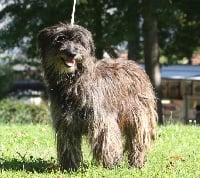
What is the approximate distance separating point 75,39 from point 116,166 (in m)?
1.57

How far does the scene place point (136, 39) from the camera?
66.3ft

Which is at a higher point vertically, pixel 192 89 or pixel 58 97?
pixel 58 97

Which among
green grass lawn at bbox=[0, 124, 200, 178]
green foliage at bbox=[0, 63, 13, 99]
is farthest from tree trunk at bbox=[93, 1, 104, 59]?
green grass lawn at bbox=[0, 124, 200, 178]

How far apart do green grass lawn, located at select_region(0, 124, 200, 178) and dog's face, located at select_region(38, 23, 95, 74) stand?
1205mm

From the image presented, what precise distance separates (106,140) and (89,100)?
0.49 metres

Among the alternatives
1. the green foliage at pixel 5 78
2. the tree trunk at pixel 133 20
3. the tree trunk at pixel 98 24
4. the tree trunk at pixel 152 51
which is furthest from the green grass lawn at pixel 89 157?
the green foliage at pixel 5 78

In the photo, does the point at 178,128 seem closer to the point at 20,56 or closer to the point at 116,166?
the point at 116,166

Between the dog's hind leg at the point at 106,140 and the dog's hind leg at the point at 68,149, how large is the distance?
0.68 feet

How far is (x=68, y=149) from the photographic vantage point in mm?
6637

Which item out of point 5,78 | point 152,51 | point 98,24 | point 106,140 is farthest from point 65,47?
point 5,78

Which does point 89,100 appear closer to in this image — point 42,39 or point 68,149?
point 68,149

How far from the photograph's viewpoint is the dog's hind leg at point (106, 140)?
21.2ft

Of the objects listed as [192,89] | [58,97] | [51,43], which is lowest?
[192,89]

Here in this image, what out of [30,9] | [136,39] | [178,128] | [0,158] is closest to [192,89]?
[136,39]
